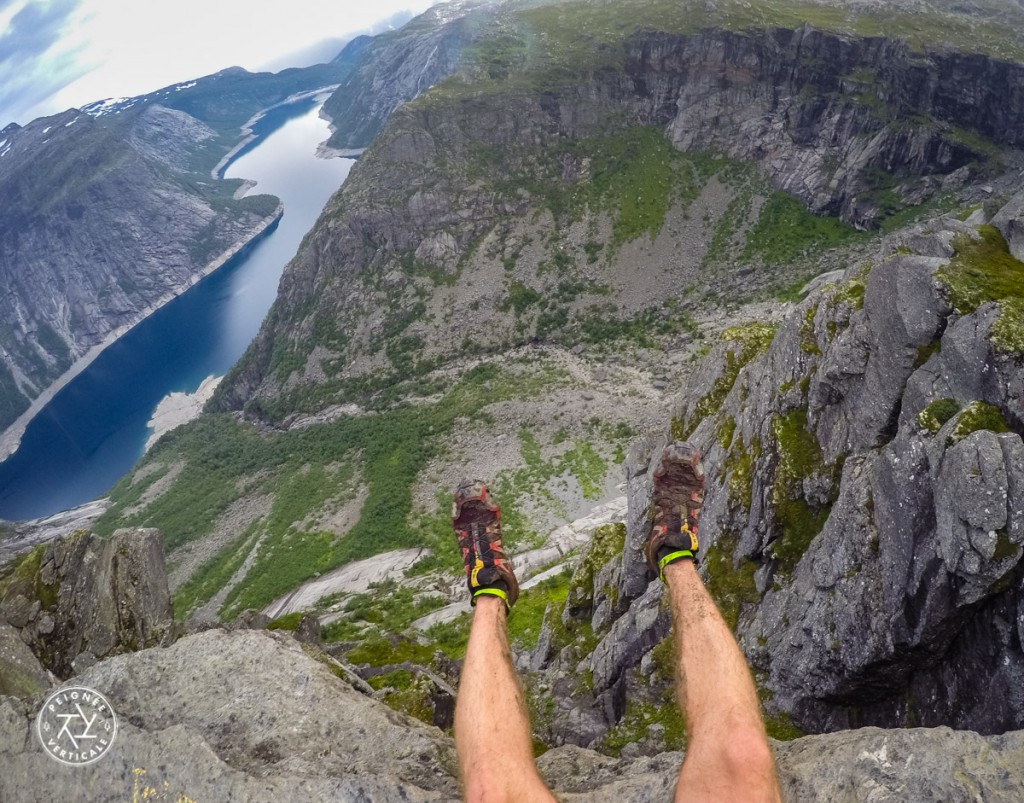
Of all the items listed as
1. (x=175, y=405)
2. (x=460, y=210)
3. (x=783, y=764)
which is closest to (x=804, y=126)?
(x=460, y=210)

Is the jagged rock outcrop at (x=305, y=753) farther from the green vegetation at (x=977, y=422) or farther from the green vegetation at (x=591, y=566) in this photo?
the green vegetation at (x=591, y=566)

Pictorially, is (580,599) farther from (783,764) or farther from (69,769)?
(69,769)

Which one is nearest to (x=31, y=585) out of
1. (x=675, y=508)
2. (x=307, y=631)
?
(x=307, y=631)

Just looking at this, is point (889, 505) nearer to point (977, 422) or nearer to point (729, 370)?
point (977, 422)

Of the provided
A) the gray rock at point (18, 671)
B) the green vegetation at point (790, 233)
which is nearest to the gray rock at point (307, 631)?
the gray rock at point (18, 671)

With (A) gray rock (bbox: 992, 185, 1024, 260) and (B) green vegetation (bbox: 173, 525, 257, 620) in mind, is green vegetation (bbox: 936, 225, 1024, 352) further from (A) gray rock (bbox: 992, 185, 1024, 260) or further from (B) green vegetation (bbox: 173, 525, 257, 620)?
(B) green vegetation (bbox: 173, 525, 257, 620)

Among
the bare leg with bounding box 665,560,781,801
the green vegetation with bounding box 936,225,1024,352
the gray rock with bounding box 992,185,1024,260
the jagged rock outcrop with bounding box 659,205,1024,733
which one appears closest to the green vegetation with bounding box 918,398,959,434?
the jagged rock outcrop with bounding box 659,205,1024,733

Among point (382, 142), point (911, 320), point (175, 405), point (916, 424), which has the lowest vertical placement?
point (175, 405)
